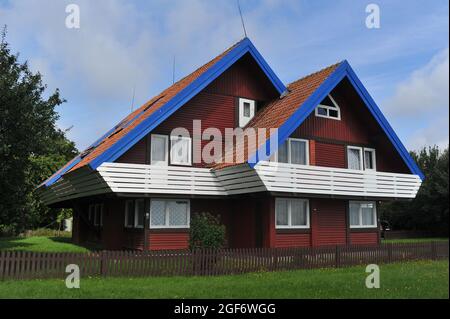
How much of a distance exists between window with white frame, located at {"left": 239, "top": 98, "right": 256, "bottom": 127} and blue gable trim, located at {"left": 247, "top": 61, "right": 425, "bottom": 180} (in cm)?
396

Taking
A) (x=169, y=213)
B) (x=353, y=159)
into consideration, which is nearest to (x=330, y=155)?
(x=353, y=159)

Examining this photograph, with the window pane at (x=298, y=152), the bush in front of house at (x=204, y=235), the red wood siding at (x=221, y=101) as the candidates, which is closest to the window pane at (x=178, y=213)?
the red wood siding at (x=221, y=101)

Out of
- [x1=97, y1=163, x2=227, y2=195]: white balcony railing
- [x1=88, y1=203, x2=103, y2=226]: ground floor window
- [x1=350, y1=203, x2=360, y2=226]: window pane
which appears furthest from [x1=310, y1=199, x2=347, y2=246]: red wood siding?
[x1=88, y1=203, x2=103, y2=226]: ground floor window

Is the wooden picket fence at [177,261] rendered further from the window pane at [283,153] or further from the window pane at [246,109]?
the window pane at [246,109]

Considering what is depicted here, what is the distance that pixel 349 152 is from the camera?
2283cm

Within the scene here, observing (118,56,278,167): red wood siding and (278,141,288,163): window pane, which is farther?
(278,141,288,163): window pane

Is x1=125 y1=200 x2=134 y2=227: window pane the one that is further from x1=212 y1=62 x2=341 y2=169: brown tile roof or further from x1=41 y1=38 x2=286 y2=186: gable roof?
x1=212 y1=62 x2=341 y2=169: brown tile roof

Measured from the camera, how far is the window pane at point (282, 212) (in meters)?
20.2

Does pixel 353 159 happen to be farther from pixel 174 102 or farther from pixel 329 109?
pixel 174 102

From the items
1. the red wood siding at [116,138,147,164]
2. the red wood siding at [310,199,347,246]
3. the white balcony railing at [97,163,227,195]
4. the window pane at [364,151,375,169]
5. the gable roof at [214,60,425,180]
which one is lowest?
the red wood siding at [310,199,347,246]

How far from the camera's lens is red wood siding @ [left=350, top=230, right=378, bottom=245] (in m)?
22.5

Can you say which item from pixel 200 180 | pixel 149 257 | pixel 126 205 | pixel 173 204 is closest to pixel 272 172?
pixel 200 180

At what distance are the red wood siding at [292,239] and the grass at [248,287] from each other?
214 inches
